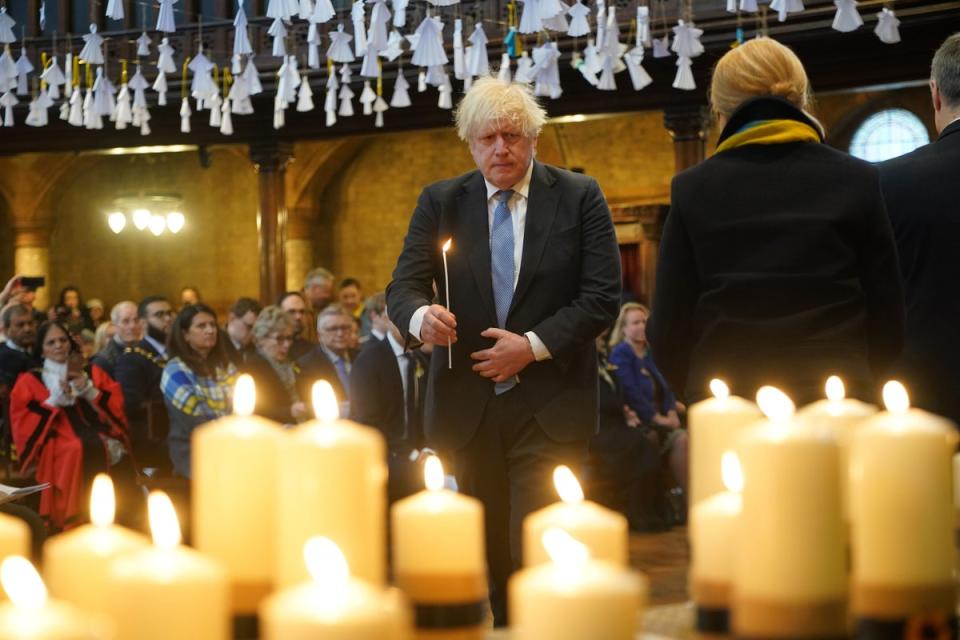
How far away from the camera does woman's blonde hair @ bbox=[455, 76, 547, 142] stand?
3539 millimetres

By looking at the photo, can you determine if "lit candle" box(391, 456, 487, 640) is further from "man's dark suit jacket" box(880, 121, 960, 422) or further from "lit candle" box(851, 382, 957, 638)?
"man's dark suit jacket" box(880, 121, 960, 422)

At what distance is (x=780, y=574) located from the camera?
1005 millimetres

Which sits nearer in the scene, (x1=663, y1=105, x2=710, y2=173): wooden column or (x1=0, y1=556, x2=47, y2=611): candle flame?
(x1=0, y1=556, x2=47, y2=611): candle flame

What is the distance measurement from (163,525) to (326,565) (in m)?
0.17

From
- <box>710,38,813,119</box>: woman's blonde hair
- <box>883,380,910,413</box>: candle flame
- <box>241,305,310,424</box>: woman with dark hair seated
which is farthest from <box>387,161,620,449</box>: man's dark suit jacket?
<box>241,305,310,424</box>: woman with dark hair seated

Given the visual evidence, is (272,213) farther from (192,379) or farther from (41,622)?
(41,622)

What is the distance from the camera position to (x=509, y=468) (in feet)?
12.0

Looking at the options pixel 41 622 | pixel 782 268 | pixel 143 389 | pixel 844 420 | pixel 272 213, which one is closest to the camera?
pixel 41 622

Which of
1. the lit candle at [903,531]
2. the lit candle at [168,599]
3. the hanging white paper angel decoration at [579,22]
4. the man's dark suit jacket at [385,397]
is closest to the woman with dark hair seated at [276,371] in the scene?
the man's dark suit jacket at [385,397]

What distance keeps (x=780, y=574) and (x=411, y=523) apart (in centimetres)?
33

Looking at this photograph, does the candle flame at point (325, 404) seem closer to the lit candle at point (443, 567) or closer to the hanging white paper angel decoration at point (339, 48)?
the lit candle at point (443, 567)

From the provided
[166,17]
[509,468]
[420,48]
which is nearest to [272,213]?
[166,17]

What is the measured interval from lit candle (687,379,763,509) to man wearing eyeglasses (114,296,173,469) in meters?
6.55

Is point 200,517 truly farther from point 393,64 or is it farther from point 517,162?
point 393,64
